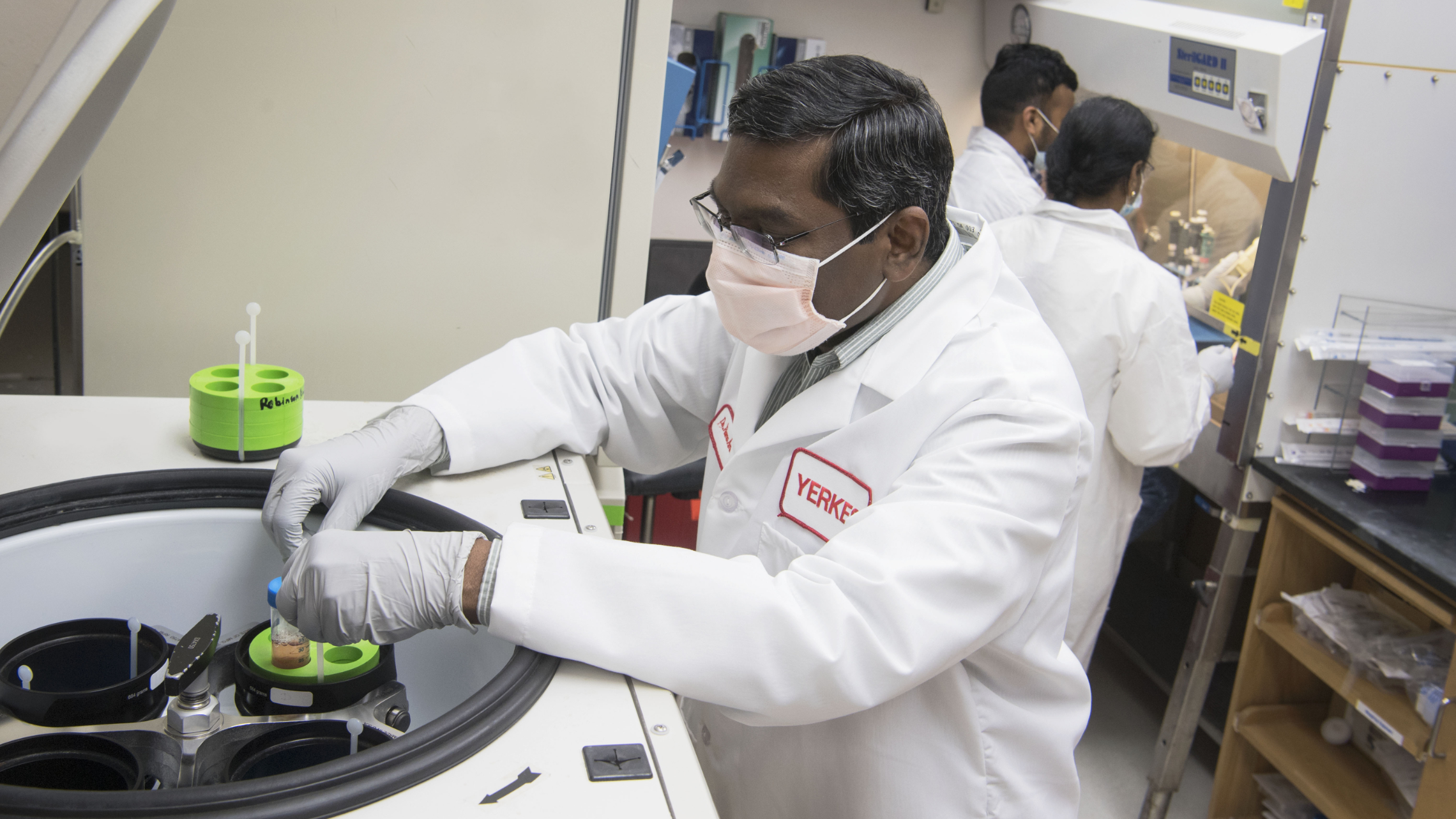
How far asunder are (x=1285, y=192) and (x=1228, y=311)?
0.32 metres

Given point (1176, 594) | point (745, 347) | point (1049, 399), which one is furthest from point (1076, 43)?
point (1049, 399)

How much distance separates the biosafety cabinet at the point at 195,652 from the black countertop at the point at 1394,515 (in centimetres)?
143

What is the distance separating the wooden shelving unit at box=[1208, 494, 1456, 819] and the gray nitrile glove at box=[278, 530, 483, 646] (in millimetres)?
1680

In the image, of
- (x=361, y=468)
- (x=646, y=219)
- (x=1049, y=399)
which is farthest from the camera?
(x=646, y=219)

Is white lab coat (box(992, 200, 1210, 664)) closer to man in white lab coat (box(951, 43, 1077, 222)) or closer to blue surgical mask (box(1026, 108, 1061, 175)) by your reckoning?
man in white lab coat (box(951, 43, 1077, 222))

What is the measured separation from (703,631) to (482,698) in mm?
199

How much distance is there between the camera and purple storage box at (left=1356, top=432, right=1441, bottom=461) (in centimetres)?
204

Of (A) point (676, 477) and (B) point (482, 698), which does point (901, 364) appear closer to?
(B) point (482, 698)

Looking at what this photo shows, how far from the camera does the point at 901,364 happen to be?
115 centimetres

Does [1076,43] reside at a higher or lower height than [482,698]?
higher

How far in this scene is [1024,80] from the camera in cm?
313

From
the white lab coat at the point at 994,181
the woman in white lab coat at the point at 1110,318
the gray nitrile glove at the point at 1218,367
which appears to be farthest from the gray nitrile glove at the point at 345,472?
the white lab coat at the point at 994,181

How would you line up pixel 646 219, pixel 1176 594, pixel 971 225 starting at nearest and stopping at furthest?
1. pixel 971 225
2. pixel 646 219
3. pixel 1176 594

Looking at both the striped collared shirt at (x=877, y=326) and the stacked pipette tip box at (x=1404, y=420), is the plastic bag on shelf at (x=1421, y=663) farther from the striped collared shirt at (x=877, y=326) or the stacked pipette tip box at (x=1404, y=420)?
the striped collared shirt at (x=877, y=326)
